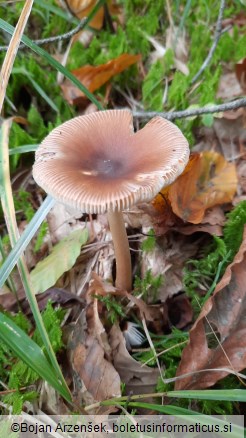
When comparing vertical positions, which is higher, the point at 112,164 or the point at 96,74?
the point at 96,74

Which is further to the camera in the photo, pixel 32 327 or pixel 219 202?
pixel 219 202

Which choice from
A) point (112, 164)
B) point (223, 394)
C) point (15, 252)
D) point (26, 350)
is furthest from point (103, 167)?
point (223, 394)

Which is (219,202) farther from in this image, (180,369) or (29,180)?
(29,180)

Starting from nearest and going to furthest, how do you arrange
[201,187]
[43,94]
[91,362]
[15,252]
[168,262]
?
[15,252], [91,362], [168,262], [201,187], [43,94]

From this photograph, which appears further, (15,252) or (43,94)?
(43,94)

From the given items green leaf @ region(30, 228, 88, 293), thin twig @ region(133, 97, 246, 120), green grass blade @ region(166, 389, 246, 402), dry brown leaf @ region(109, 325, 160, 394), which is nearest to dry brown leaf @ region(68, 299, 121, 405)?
dry brown leaf @ region(109, 325, 160, 394)

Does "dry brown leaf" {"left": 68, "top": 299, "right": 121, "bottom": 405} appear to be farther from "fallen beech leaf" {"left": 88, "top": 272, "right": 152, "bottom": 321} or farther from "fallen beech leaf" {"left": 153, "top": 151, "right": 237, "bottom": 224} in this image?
"fallen beech leaf" {"left": 153, "top": 151, "right": 237, "bottom": 224}

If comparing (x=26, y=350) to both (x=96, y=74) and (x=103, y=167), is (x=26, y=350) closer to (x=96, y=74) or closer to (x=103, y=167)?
(x=103, y=167)

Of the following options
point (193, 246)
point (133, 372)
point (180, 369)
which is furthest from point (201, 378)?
point (193, 246)
